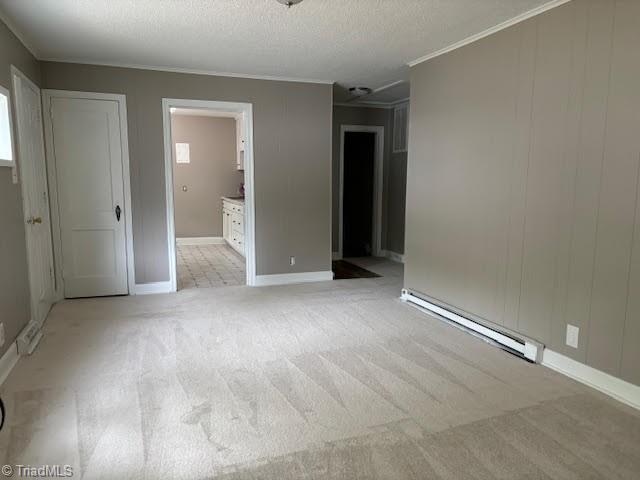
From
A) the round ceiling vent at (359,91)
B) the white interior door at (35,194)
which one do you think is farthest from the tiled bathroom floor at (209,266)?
the round ceiling vent at (359,91)

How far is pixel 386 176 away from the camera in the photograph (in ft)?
24.2

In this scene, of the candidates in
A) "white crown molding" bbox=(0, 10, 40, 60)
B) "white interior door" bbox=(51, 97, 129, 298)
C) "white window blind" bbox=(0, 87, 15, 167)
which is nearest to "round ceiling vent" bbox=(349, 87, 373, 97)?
"white interior door" bbox=(51, 97, 129, 298)

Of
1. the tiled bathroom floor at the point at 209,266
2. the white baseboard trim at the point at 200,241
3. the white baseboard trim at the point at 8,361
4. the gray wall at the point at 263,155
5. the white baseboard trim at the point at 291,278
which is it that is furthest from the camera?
the white baseboard trim at the point at 200,241

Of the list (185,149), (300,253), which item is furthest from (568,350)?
(185,149)

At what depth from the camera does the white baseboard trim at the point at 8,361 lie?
284 cm

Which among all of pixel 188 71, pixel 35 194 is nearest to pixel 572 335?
pixel 188 71

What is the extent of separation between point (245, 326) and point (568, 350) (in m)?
2.50

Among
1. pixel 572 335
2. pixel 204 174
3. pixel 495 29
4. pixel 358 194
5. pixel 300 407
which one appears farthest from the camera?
pixel 204 174

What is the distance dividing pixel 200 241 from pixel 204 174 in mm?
1322

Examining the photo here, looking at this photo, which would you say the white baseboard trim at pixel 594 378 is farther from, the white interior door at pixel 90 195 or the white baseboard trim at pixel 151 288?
the white interior door at pixel 90 195

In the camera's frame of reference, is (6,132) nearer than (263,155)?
Yes

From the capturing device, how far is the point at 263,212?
537 centimetres

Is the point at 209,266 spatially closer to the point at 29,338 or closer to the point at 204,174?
the point at 204,174

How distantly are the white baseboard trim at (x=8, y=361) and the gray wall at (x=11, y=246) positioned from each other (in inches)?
1.8
